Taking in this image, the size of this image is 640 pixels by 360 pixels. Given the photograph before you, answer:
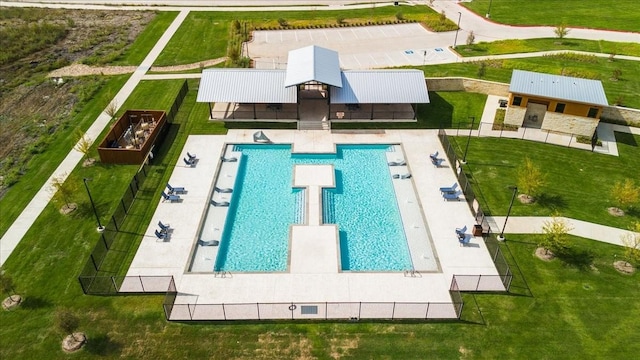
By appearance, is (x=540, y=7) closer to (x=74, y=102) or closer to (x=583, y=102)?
(x=583, y=102)

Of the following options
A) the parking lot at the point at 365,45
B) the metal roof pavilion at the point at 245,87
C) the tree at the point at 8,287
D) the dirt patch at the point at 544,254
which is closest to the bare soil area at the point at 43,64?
the tree at the point at 8,287

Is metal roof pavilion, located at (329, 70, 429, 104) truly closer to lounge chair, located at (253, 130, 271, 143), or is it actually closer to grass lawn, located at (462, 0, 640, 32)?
lounge chair, located at (253, 130, 271, 143)

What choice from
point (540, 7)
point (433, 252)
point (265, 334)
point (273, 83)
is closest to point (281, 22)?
point (273, 83)

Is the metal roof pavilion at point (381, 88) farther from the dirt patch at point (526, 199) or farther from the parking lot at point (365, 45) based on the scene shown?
the dirt patch at point (526, 199)

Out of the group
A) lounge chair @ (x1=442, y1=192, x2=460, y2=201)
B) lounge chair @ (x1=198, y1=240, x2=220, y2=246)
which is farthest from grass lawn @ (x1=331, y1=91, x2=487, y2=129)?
lounge chair @ (x1=198, y1=240, x2=220, y2=246)

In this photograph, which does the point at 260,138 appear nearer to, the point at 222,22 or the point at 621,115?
the point at 621,115

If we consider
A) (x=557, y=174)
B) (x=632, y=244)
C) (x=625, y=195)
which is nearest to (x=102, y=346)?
(x=632, y=244)
